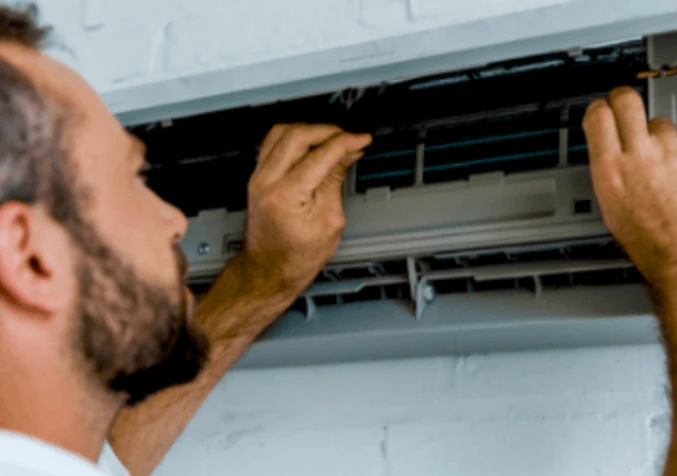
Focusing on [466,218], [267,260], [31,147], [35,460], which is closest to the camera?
[35,460]

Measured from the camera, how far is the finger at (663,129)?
0.78 m

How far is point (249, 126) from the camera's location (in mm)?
1073

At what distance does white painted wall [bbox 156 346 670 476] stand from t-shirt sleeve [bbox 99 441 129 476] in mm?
202

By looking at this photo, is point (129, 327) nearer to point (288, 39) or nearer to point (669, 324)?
point (288, 39)

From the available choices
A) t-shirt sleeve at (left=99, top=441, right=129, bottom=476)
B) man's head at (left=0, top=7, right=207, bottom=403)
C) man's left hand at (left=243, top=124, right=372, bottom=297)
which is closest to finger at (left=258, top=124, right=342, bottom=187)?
man's left hand at (left=243, top=124, right=372, bottom=297)

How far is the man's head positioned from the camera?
74 centimetres

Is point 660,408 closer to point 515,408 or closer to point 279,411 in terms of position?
point 515,408

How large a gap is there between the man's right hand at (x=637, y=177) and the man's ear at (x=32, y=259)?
52 centimetres

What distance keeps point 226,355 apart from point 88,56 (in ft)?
1.35

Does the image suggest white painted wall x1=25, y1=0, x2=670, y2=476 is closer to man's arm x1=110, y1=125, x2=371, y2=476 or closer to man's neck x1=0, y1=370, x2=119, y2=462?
man's arm x1=110, y1=125, x2=371, y2=476

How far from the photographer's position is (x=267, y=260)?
3.29 ft

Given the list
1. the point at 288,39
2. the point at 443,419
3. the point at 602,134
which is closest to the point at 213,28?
the point at 288,39

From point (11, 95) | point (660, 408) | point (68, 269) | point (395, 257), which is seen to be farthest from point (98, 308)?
point (660, 408)

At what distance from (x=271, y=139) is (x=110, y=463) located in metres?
0.43
